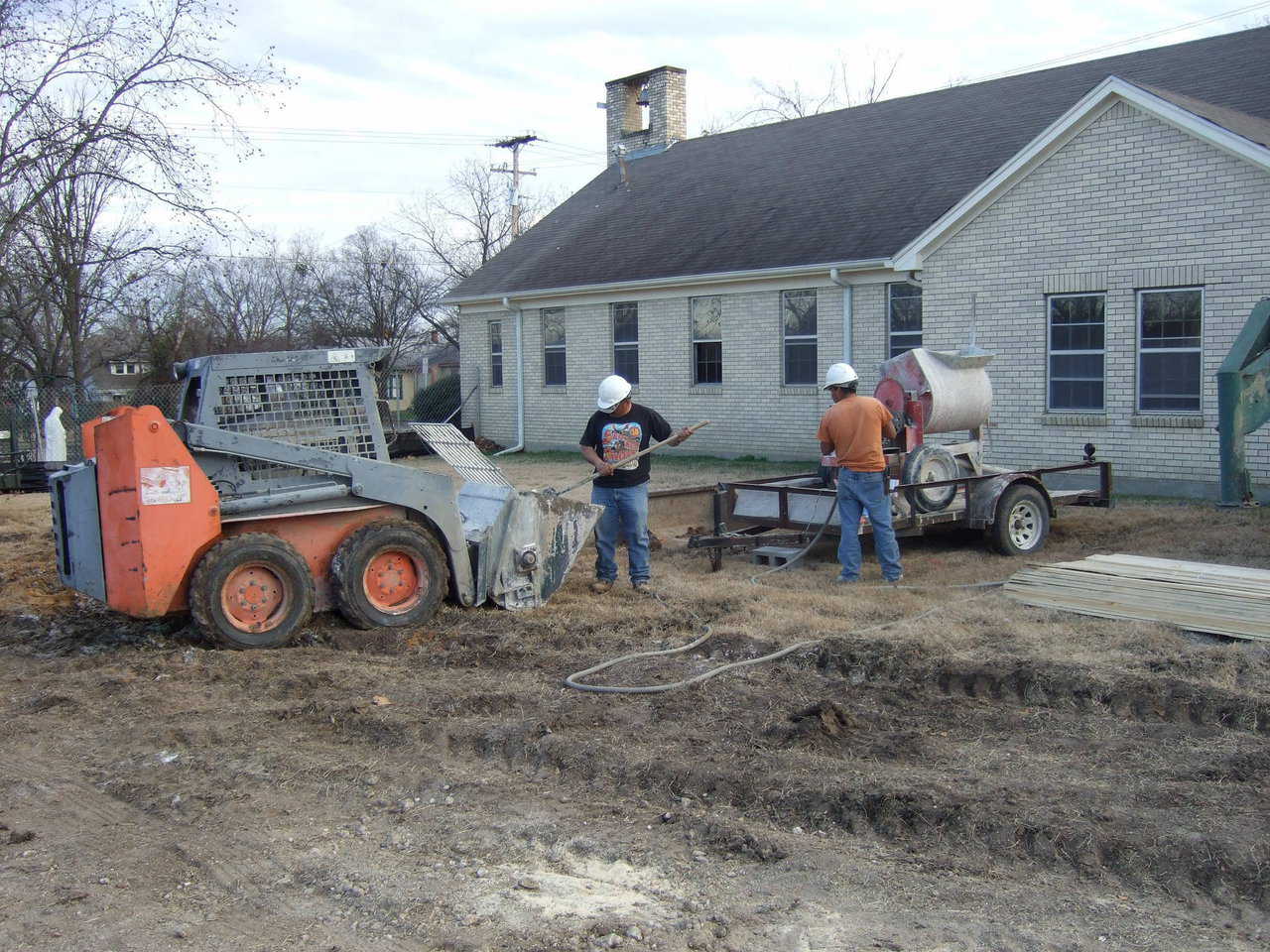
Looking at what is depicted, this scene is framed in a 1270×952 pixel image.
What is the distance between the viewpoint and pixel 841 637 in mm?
7496

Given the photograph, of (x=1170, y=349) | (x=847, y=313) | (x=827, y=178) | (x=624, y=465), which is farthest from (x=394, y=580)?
(x=827, y=178)

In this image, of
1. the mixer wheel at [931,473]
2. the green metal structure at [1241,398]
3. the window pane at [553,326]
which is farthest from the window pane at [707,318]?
the green metal structure at [1241,398]

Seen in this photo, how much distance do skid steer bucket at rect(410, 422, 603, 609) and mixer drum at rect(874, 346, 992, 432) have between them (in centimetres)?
341

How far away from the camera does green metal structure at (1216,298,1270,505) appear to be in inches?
401

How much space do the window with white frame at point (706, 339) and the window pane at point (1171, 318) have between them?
873cm

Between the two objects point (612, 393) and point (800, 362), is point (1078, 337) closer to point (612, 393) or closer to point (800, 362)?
point (800, 362)

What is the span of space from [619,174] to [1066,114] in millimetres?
15117

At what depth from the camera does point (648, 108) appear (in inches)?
1120

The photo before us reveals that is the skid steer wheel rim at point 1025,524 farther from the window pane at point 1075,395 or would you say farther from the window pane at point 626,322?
the window pane at point 626,322

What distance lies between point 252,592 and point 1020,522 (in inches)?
274

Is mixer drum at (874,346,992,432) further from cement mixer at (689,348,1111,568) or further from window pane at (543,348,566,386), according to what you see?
window pane at (543,348,566,386)

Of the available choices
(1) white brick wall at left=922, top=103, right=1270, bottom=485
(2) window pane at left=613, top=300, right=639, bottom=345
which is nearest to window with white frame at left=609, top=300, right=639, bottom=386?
(2) window pane at left=613, top=300, right=639, bottom=345

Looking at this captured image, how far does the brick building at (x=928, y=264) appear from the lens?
45.9ft

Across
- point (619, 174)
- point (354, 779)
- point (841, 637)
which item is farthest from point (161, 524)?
point (619, 174)
